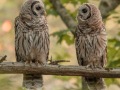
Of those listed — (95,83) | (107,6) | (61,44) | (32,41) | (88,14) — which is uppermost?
(107,6)

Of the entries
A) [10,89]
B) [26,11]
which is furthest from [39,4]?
[10,89]

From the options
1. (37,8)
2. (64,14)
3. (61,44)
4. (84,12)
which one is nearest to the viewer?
(37,8)

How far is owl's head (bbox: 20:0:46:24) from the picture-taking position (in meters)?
4.30

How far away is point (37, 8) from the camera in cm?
424

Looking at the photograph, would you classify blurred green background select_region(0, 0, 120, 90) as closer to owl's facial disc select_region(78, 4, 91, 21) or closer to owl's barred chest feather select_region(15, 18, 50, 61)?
owl's barred chest feather select_region(15, 18, 50, 61)

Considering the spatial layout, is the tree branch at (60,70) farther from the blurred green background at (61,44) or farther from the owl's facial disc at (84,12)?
the owl's facial disc at (84,12)

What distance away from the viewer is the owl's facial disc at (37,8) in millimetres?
4254

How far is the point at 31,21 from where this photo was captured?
4.35 meters

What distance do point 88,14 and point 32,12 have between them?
0.69 meters

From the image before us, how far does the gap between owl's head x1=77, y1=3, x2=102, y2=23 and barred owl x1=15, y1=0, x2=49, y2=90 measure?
0.44m

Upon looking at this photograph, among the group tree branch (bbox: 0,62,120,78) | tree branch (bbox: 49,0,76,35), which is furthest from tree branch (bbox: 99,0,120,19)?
tree branch (bbox: 0,62,120,78)

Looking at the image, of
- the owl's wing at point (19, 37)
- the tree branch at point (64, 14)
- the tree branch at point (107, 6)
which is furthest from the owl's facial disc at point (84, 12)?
the tree branch at point (107, 6)

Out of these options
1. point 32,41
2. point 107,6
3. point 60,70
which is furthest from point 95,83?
point 107,6

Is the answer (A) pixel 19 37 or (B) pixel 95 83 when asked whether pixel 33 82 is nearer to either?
(A) pixel 19 37
